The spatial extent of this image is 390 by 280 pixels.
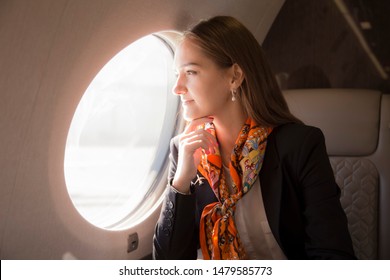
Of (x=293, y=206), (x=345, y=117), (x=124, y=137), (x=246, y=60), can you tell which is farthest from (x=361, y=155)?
(x=124, y=137)

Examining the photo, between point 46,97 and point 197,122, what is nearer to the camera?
point 46,97

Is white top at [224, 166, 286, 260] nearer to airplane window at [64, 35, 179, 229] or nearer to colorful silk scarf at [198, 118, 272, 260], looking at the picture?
colorful silk scarf at [198, 118, 272, 260]

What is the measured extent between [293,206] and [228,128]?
32cm

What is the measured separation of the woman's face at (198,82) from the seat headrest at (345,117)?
54cm

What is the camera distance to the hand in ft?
4.53

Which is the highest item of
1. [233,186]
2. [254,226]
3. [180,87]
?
[180,87]

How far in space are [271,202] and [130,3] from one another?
70 cm

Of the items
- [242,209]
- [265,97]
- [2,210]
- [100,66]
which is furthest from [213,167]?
[2,210]

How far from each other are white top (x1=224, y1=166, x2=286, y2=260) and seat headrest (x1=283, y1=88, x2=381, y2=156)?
22.1 inches

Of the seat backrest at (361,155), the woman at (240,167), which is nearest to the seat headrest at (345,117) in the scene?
the seat backrest at (361,155)

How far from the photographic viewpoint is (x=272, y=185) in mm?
1363

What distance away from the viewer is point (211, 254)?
4.68 feet

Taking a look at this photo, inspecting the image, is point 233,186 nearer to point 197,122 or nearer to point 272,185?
point 272,185

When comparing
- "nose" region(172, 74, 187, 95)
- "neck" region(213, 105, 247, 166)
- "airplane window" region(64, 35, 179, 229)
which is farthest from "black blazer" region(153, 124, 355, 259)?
"airplane window" region(64, 35, 179, 229)
